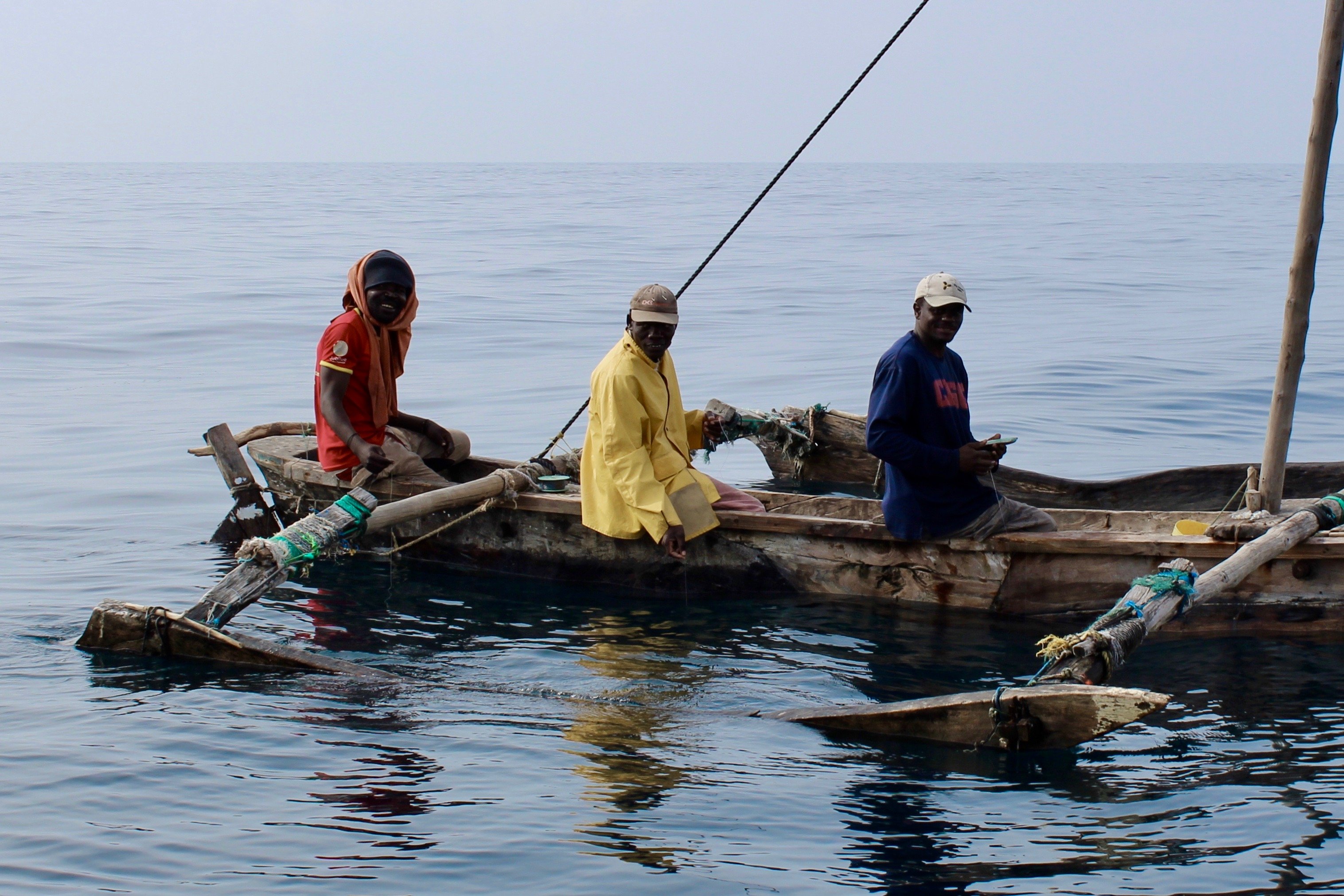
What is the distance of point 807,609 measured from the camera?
6.80 metres

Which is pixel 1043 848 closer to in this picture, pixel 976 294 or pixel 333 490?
pixel 333 490

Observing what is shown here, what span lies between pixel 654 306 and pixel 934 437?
1428mm

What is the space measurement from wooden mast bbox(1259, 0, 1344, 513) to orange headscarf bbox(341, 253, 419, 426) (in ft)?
14.0

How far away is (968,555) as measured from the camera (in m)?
6.30

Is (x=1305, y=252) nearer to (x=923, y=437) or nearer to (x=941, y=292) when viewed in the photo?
(x=941, y=292)

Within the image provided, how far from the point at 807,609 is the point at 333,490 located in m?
2.84

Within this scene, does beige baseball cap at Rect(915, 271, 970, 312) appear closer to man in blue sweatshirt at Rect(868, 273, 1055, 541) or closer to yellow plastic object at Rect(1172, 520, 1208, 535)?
man in blue sweatshirt at Rect(868, 273, 1055, 541)

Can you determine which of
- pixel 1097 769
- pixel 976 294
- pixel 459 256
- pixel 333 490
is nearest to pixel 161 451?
pixel 333 490

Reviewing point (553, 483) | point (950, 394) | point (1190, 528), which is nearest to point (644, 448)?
point (553, 483)

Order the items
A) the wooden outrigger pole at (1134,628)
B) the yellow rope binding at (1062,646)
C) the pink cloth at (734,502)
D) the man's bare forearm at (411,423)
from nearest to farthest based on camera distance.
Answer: the wooden outrigger pole at (1134,628) < the yellow rope binding at (1062,646) < the pink cloth at (734,502) < the man's bare forearm at (411,423)

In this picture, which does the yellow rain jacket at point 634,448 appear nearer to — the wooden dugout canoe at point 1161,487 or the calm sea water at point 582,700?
the calm sea water at point 582,700

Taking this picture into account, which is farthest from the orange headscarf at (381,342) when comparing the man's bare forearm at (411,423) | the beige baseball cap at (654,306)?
the beige baseball cap at (654,306)

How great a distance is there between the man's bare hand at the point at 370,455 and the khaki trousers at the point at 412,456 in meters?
0.12

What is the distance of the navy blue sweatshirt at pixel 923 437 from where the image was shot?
19.3 ft
